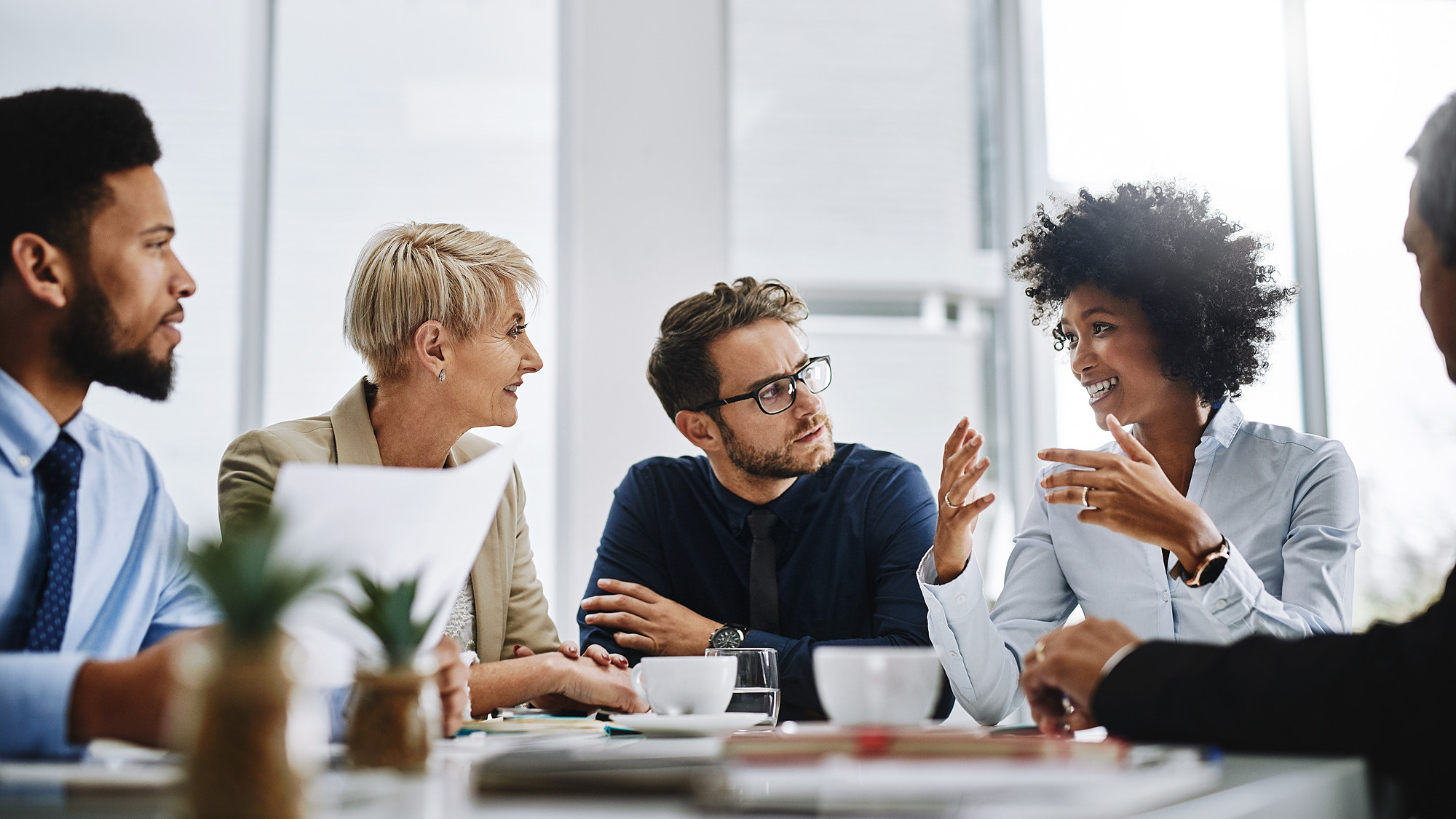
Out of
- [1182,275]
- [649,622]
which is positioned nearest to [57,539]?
[649,622]

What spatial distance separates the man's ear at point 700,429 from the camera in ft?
7.98

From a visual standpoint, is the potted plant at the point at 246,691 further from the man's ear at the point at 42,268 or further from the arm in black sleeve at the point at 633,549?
the arm in black sleeve at the point at 633,549

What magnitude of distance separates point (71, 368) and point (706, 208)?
2.47m

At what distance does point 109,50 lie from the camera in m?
3.42

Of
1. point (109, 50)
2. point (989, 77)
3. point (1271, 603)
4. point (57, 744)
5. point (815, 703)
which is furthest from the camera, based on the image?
point (989, 77)

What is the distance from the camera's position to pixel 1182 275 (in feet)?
6.86

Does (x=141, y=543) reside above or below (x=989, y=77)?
below

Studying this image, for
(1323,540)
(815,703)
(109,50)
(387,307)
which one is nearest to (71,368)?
(387,307)

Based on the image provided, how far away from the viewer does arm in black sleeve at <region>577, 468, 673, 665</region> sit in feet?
7.34

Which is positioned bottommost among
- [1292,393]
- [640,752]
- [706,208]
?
[640,752]

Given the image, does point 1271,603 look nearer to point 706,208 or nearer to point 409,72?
point 706,208

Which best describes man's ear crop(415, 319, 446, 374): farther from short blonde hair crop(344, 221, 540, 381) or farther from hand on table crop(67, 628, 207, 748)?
hand on table crop(67, 628, 207, 748)

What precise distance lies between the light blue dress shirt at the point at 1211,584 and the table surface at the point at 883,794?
2.74ft

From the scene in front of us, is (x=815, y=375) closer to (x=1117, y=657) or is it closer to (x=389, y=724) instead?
(x=1117, y=657)
